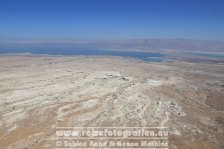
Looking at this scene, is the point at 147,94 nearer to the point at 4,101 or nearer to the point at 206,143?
the point at 206,143

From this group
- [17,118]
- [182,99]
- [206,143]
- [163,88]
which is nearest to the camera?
[206,143]

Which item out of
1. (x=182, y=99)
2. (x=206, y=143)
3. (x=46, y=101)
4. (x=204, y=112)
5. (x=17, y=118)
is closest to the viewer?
(x=206, y=143)

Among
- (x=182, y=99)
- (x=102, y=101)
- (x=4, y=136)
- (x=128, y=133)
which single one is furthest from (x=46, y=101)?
(x=182, y=99)

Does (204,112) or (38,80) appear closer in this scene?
(204,112)

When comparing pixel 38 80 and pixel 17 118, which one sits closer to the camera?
pixel 17 118

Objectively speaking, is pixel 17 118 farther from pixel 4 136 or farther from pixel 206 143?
pixel 206 143

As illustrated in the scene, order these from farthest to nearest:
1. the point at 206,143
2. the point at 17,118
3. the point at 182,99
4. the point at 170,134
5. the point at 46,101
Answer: the point at 182,99 < the point at 46,101 < the point at 17,118 < the point at 170,134 < the point at 206,143

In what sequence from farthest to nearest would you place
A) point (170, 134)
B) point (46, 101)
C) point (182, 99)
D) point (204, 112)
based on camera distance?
point (182, 99)
point (46, 101)
point (204, 112)
point (170, 134)

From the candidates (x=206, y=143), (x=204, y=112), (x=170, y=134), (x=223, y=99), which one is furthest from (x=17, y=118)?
(x=223, y=99)
